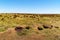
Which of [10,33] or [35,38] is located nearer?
[35,38]

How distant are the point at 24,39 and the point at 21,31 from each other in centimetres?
205

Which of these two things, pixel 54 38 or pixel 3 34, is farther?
pixel 3 34

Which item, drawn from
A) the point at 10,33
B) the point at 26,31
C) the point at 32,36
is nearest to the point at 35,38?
Result: the point at 32,36

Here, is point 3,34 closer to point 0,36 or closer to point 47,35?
point 0,36

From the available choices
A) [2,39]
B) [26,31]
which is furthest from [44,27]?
[2,39]

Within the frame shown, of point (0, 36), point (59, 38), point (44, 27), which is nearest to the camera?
point (59, 38)

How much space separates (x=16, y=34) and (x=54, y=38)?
465 centimetres

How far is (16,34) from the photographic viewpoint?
21.2 metres

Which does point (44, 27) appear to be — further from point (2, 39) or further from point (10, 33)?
point (2, 39)

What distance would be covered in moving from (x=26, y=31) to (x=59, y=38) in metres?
4.33

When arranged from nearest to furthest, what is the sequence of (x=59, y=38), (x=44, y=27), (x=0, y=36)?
1. (x=59, y=38)
2. (x=0, y=36)
3. (x=44, y=27)

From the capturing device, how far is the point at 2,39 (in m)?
20.0

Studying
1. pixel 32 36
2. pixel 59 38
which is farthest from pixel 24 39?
pixel 59 38

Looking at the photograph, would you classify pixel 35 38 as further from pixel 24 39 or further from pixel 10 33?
pixel 10 33
